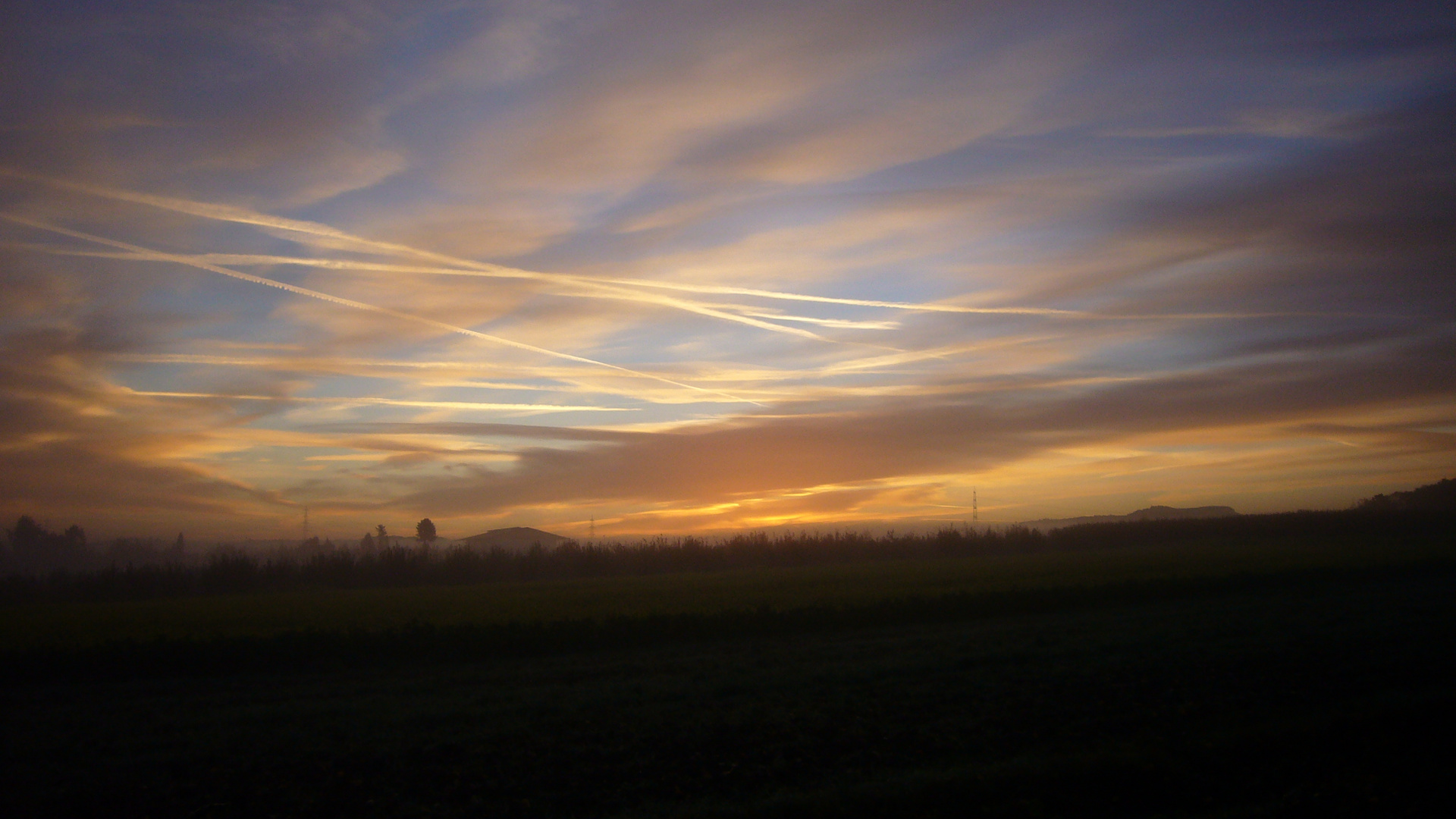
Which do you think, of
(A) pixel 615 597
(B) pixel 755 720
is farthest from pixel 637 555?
(B) pixel 755 720

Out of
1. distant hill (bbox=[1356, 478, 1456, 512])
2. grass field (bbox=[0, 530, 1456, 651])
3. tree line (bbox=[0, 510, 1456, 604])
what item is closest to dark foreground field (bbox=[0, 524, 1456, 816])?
grass field (bbox=[0, 530, 1456, 651])

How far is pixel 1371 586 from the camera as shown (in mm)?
26844

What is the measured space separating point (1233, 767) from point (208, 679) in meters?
20.4

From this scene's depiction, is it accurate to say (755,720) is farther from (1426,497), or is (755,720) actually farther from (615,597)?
(1426,497)

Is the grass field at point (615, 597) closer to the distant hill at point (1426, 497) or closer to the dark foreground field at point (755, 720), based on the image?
the dark foreground field at point (755, 720)

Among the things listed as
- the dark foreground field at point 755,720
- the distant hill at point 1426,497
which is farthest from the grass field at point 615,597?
the distant hill at point 1426,497

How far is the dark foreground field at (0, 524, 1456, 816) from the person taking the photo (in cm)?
935

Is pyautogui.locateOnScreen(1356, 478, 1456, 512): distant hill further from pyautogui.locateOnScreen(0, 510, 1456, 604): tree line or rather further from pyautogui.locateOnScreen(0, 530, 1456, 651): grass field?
pyautogui.locateOnScreen(0, 530, 1456, 651): grass field

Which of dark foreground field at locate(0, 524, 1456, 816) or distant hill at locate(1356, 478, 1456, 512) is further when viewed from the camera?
distant hill at locate(1356, 478, 1456, 512)

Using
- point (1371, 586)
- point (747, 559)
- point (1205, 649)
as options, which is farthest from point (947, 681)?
point (747, 559)

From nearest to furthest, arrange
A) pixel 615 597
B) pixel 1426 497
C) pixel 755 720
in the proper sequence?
pixel 755 720 < pixel 615 597 < pixel 1426 497

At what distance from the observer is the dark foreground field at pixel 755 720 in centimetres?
935

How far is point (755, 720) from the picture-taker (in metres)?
12.2

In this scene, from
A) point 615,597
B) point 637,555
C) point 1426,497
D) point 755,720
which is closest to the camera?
point 755,720
